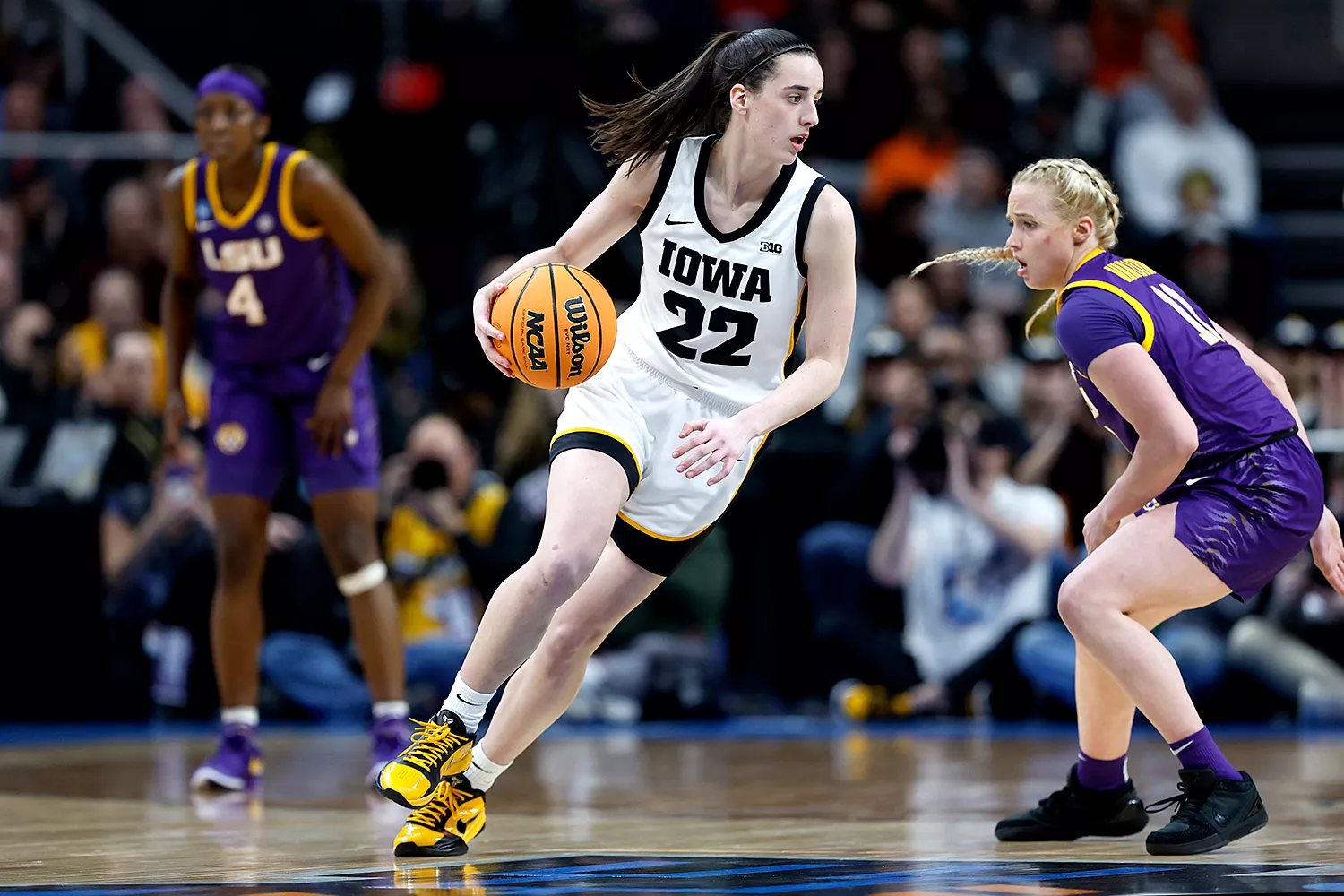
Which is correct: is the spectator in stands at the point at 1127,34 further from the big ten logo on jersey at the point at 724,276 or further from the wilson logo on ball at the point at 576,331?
the wilson logo on ball at the point at 576,331

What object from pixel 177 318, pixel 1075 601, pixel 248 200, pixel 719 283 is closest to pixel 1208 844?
pixel 1075 601

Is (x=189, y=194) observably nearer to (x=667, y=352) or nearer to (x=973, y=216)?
(x=667, y=352)

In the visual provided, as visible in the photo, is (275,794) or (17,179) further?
(17,179)

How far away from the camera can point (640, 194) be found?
5.21 m

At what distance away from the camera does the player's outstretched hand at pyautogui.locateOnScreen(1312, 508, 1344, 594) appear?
501cm

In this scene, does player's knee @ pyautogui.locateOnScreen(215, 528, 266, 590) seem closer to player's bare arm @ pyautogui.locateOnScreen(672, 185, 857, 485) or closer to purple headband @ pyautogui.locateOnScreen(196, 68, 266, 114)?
purple headband @ pyautogui.locateOnScreen(196, 68, 266, 114)

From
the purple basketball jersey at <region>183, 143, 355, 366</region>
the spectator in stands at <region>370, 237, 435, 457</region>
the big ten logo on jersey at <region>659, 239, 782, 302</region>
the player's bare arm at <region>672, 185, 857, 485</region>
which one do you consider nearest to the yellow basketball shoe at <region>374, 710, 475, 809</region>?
the player's bare arm at <region>672, 185, 857, 485</region>

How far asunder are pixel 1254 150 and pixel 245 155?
33.1 feet

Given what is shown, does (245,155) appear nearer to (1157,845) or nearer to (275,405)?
(275,405)

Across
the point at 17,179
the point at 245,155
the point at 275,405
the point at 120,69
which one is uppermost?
the point at 120,69

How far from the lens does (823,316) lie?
16.6 ft

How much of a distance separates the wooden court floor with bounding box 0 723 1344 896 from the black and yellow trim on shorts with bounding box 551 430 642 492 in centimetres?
98

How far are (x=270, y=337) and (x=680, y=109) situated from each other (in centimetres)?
231

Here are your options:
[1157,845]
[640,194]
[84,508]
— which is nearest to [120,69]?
[84,508]
